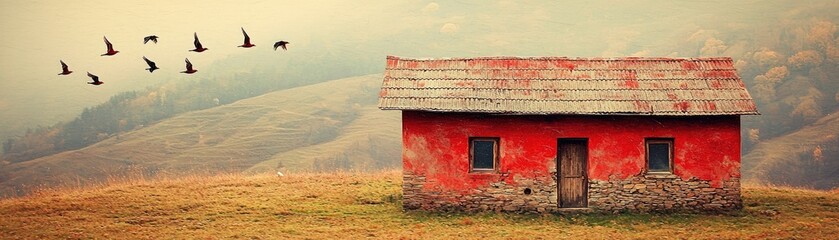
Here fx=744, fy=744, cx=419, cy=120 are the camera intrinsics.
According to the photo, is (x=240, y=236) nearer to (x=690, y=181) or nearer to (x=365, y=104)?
(x=690, y=181)

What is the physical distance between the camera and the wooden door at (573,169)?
19.0 m

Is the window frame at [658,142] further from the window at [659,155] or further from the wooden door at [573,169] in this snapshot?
the wooden door at [573,169]

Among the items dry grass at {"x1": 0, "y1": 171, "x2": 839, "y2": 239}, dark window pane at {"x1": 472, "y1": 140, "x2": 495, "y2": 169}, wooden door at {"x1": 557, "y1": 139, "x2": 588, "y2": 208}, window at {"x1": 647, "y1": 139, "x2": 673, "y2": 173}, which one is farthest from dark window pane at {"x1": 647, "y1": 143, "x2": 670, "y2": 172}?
dark window pane at {"x1": 472, "y1": 140, "x2": 495, "y2": 169}

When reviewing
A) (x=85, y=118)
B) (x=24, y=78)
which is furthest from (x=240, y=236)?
(x=24, y=78)

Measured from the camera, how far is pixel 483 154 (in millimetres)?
19094

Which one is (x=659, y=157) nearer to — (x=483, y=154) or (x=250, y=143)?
(x=483, y=154)

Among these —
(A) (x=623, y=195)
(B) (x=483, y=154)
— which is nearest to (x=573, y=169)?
(A) (x=623, y=195)

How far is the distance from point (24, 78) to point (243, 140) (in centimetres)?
4478

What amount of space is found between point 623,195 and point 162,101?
70.3 metres

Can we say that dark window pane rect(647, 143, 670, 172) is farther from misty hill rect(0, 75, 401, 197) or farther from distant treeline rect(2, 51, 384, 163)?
distant treeline rect(2, 51, 384, 163)

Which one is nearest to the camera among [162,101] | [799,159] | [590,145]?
[590,145]

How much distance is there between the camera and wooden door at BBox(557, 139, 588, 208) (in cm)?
1905

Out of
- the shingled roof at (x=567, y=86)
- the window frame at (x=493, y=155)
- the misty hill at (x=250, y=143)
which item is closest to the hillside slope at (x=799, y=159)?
the misty hill at (x=250, y=143)

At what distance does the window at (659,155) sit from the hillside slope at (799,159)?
114 ft
